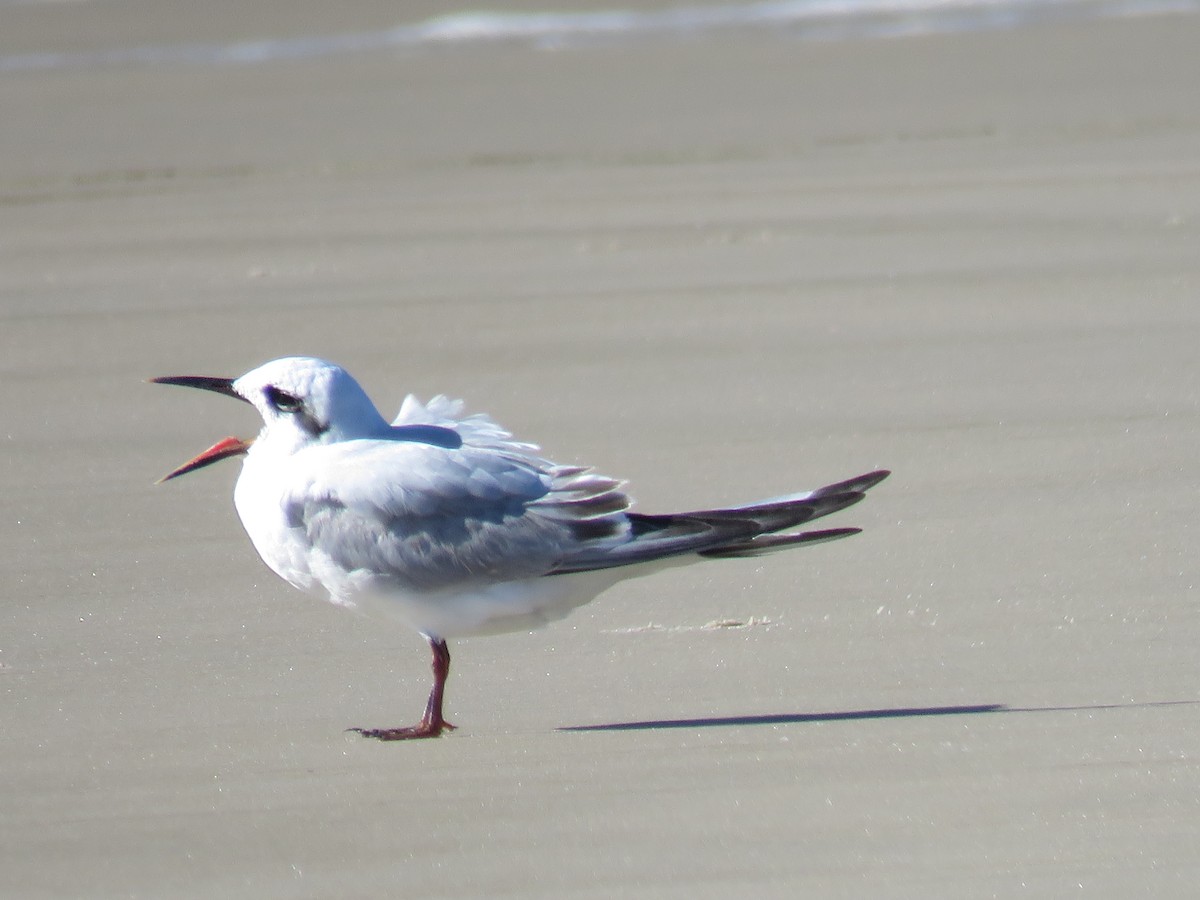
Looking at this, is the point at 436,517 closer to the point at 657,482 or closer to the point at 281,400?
the point at 281,400

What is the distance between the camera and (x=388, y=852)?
308 centimetres

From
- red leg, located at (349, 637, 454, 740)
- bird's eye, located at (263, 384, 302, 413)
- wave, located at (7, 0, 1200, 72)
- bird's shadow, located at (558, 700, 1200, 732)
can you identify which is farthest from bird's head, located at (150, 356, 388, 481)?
wave, located at (7, 0, 1200, 72)

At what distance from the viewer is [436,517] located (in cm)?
365

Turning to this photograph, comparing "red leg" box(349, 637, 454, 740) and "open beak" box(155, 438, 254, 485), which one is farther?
"open beak" box(155, 438, 254, 485)

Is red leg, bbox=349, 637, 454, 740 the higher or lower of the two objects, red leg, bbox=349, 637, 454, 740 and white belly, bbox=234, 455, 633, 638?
the lower

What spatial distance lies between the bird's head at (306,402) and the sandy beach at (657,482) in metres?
0.47

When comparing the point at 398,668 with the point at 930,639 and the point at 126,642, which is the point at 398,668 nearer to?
the point at 126,642

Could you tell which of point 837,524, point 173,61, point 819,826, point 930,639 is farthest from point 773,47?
point 819,826

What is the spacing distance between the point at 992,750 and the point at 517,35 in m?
11.3

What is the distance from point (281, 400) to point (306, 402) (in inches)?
1.9

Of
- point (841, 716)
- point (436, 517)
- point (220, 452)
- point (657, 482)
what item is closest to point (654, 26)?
point (657, 482)

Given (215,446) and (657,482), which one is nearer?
(215,446)

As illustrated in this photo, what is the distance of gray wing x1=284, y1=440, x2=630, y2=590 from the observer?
142 inches

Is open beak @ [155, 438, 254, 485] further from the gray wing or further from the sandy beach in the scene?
the sandy beach
